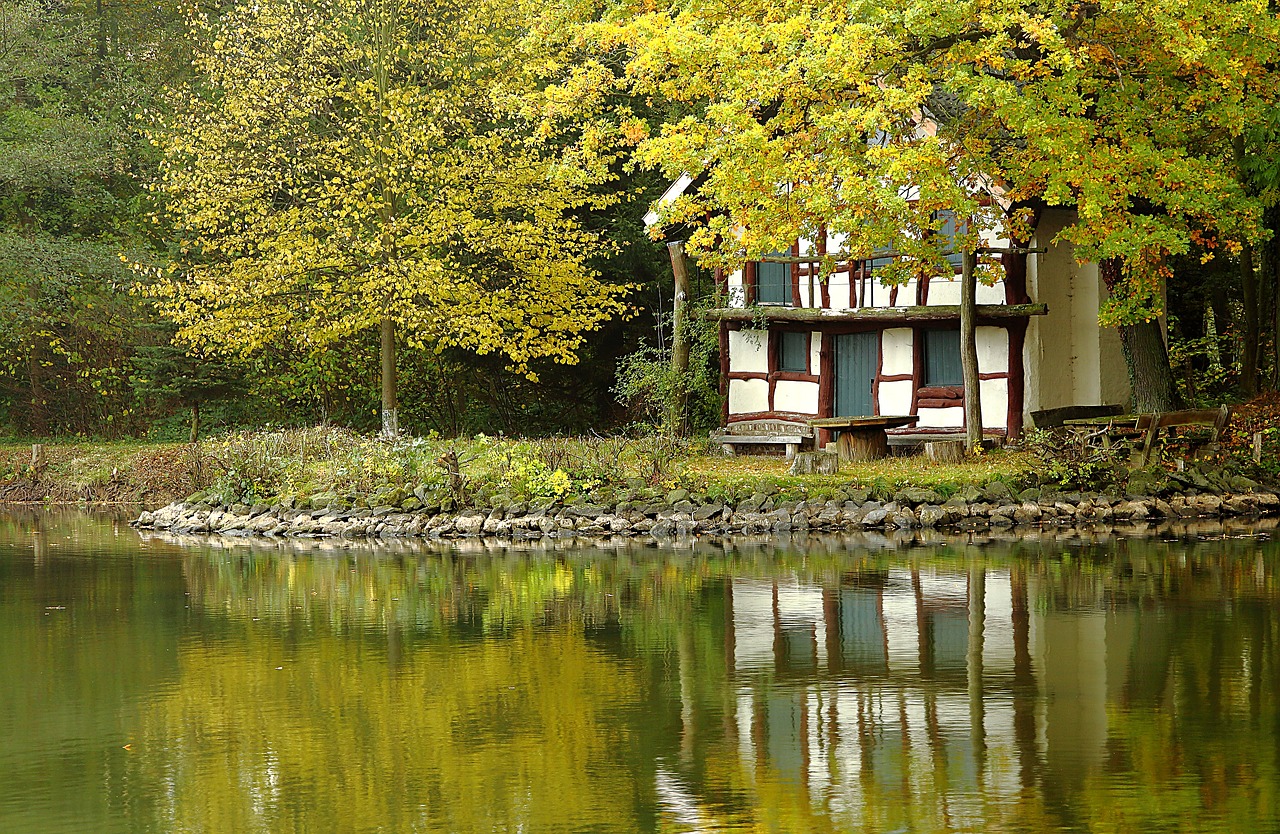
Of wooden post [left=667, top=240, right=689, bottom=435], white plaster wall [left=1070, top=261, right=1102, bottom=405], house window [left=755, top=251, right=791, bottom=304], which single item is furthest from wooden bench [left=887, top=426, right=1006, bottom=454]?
wooden post [left=667, top=240, right=689, bottom=435]

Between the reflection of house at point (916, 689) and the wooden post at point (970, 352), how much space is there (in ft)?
33.0

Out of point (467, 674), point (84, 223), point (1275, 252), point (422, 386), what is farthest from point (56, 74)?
point (467, 674)

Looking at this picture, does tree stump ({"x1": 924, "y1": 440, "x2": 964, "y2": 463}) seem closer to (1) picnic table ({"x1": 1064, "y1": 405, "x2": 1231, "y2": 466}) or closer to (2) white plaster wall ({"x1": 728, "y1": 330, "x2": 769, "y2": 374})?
(1) picnic table ({"x1": 1064, "y1": 405, "x2": 1231, "y2": 466})

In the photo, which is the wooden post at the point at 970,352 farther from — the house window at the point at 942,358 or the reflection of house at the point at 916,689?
the reflection of house at the point at 916,689

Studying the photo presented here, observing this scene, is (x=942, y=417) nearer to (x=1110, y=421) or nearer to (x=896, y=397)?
(x=896, y=397)

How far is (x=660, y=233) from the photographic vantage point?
23.5m

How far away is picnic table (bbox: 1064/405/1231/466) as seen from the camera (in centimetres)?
2084

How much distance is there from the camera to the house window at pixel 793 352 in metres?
28.1

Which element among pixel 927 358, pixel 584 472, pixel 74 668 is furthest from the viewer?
pixel 927 358

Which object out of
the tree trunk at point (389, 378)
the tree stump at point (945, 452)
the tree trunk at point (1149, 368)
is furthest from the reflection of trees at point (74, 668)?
the tree trunk at point (1149, 368)

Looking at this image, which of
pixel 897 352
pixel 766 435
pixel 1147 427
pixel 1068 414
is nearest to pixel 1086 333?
pixel 1068 414

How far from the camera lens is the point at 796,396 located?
28.0 metres

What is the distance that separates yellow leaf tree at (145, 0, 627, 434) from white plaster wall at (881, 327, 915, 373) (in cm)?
573

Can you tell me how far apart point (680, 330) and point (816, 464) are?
20.6 feet
